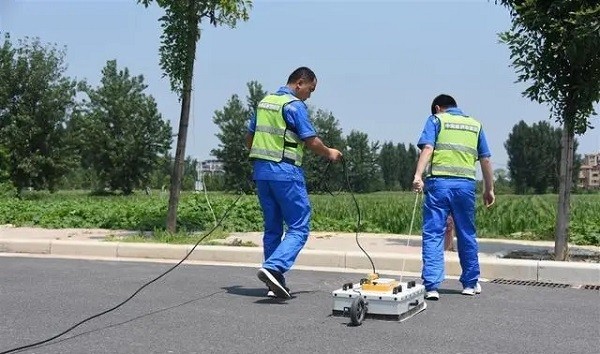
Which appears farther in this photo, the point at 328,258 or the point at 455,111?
the point at 328,258

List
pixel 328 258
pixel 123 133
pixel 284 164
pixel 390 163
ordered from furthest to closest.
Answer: pixel 390 163, pixel 123 133, pixel 328 258, pixel 284 164

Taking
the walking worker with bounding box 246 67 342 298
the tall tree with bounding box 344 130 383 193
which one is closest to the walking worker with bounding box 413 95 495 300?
the walking worker with bounding box 246 67 342 298

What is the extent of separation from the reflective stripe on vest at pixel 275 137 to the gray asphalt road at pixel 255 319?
1.21 m

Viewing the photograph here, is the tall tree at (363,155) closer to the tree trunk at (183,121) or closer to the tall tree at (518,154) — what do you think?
the tall tree at (518,154)

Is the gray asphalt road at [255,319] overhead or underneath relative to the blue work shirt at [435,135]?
underneath

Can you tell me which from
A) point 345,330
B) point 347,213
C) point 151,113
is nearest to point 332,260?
point 345,330

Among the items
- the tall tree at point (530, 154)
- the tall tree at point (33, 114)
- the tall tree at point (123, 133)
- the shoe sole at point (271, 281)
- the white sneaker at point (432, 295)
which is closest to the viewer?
the shoe sole at point (271, 281)

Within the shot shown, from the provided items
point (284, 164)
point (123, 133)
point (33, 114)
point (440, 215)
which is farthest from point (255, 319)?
point (123, 133)

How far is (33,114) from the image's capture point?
135 feet

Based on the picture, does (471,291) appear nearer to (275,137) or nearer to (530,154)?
(275,137)

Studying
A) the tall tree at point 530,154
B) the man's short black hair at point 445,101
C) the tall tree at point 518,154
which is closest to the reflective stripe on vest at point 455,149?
the man's short black hair at point 445,101

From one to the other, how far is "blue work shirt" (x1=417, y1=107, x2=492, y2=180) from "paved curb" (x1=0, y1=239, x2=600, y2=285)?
162cm

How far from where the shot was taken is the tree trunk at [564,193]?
7.93 metres

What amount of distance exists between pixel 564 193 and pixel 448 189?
9.22ft
